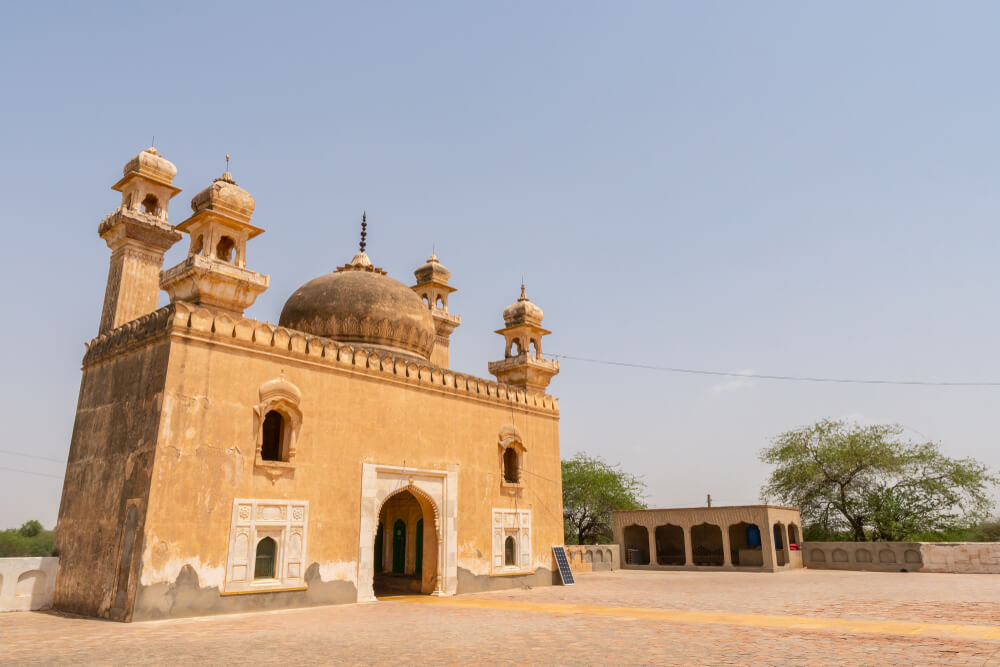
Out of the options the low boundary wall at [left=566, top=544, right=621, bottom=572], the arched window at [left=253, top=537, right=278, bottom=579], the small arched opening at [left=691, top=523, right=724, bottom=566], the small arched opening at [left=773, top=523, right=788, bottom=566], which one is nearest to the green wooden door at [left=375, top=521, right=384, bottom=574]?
the arched window at [left=253, top=537, right=278, bottom=579]

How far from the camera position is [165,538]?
11.4m

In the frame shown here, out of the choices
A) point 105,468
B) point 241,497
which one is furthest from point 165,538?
point 105,468

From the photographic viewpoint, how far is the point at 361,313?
58.9 ft

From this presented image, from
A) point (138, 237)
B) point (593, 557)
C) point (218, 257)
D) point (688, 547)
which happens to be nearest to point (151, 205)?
point (138, 237)

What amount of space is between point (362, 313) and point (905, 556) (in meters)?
21.9

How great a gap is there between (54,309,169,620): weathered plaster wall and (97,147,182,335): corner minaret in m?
1.60

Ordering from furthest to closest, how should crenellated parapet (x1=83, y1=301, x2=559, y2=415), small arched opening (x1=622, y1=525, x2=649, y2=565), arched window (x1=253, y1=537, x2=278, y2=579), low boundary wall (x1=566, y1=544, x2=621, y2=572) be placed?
1. small arched opening (x1=622, y1=525, x2=649, y2=565)
2. low boundary wall (x1=566, y1=544, x2=621, y2=572)
3. arched window (x1=253, y1=537, x2=278, y2=579)
4. crenellated parapet (x1=83, y1=301, x2=559, y2=415)

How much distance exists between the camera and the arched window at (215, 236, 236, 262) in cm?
1465

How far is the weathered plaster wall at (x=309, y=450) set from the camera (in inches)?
458

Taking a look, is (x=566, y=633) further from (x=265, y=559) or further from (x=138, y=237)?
(x=138, y=237)

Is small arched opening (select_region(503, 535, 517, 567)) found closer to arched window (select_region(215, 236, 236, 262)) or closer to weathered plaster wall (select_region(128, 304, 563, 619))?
weathered plaster wall (select_region(128, 304, 563, 619))

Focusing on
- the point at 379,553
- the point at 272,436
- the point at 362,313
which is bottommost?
the point at 379,553

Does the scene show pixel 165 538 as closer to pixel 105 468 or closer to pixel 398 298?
pixel 105 468

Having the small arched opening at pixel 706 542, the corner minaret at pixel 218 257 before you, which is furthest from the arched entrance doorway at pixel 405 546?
the small arched opening at pixel 706 542
